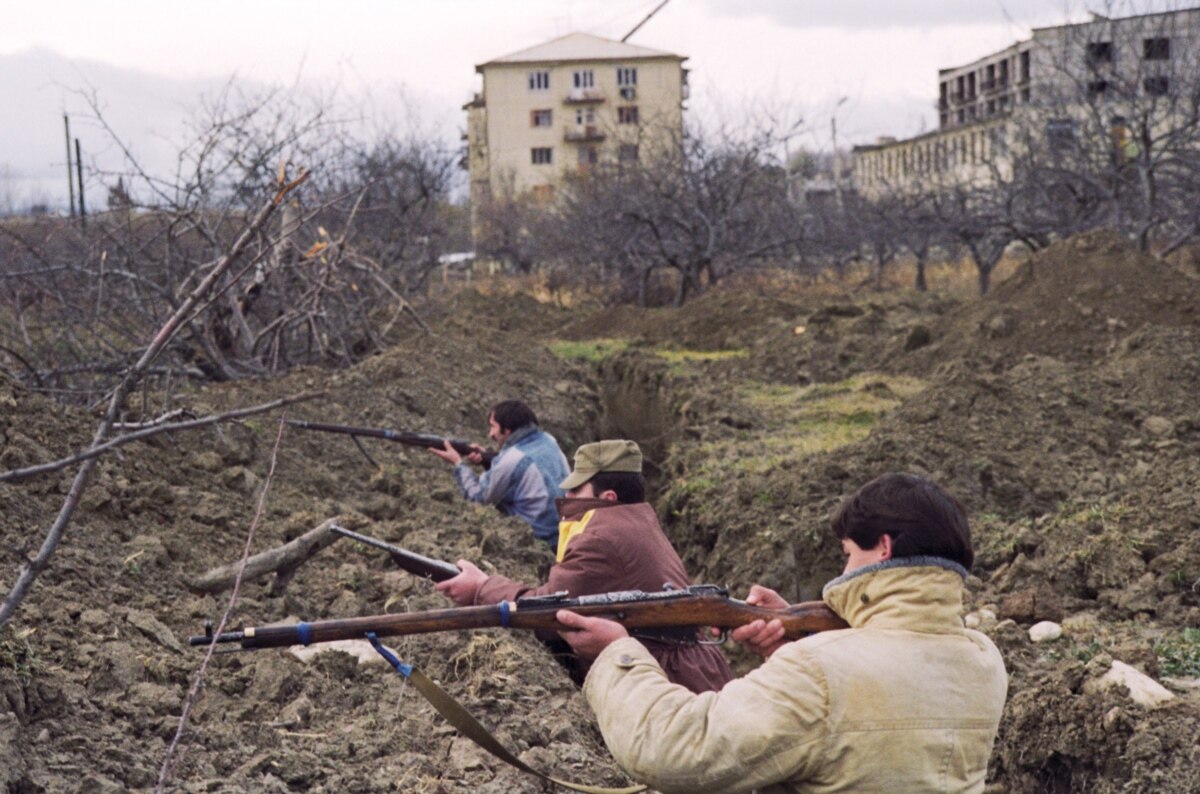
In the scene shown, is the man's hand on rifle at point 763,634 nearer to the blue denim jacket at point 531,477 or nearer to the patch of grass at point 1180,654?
the patch of grass at point 1180,654

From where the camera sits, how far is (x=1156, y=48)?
2823cm

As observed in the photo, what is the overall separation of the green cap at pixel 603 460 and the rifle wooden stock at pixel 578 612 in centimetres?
193

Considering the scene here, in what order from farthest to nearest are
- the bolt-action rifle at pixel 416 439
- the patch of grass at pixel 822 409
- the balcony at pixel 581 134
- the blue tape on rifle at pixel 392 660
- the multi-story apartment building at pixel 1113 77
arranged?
1. the balcony at pixel 581 134
2. the multi-story apartment building at pixel 1113 77
3. the patch of grass at pixel 822 409
4. the bolt-action rifle at pixel 416 439
5. the blue tape on rifle at pixel 392 660

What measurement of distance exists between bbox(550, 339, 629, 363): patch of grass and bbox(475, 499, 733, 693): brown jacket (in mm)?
16894

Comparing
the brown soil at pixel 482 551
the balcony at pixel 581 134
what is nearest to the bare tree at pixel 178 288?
the brown soil at pixel 482 551

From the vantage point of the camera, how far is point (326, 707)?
17.9ft

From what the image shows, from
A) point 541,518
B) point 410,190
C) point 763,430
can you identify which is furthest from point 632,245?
point 541,518

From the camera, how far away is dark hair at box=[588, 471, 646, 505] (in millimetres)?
5719

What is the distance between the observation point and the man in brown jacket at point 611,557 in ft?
16.3

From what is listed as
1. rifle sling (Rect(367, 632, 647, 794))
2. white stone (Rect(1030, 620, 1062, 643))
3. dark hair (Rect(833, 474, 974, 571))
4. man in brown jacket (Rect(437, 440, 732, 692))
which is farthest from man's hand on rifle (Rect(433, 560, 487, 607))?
white stone (Rect(1030, 620, 1062, 643))

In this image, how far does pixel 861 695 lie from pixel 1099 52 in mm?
28558

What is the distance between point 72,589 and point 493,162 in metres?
63.6

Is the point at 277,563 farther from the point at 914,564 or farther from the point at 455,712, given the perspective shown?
the point at 914,564

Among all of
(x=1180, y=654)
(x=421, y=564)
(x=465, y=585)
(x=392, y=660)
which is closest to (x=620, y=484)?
(x=465, y=585)
